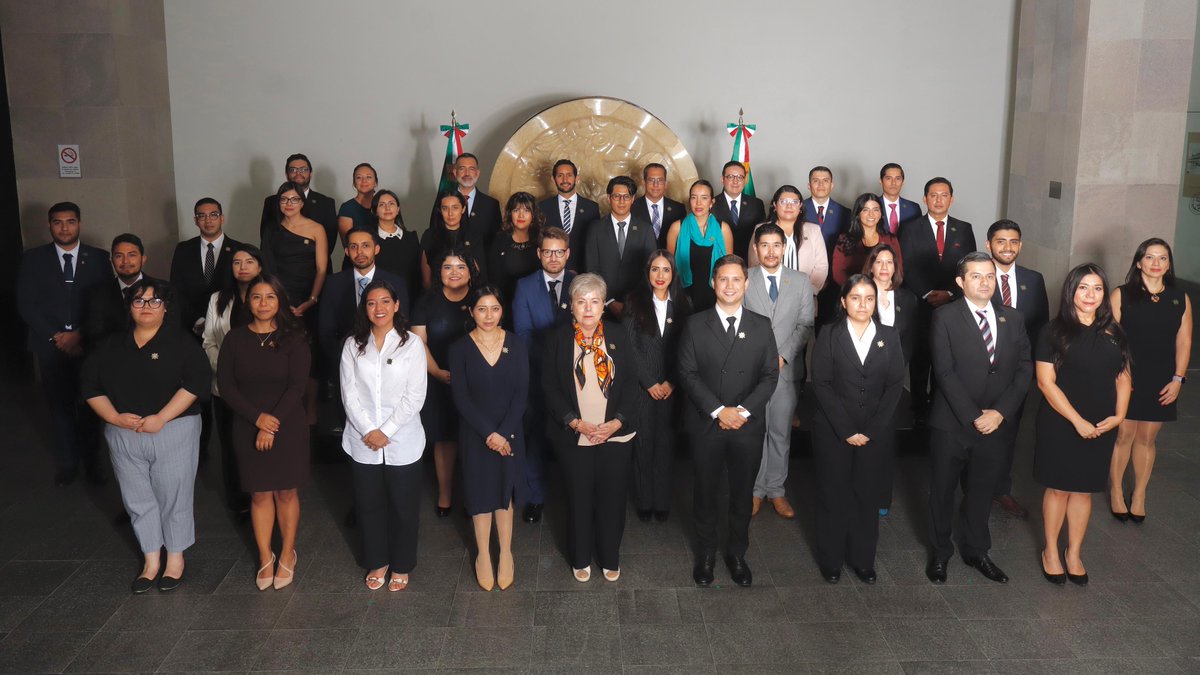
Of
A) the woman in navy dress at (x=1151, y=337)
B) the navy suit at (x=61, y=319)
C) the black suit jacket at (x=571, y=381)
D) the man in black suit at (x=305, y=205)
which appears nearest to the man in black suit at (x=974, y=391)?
the woman in navy dress at (x=1151, y=337)

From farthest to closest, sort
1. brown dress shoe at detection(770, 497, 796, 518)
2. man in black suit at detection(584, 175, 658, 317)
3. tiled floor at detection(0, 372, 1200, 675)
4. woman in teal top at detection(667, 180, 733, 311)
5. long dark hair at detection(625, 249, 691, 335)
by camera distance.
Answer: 1. woman in teal top at detection(667, 180, 733, 311)
2. man in black suit at detection(584, 175, 658, 317)
3. brown dress shoe at detection(770, 497, 796, 518)
4. long dark hair at detection(625, 249, 691, 335)
5. tiled floor at detection(0, 372, 1200, 675)

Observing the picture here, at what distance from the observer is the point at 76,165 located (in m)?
8.78

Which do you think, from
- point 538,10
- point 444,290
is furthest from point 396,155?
point 444,290

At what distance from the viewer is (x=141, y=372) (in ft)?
16.3

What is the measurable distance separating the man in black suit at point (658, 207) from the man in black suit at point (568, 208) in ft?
1.19

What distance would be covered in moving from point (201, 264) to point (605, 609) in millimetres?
3546

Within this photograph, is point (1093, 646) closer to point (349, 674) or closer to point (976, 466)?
point (976, 466)

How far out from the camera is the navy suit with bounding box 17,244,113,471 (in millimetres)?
6562

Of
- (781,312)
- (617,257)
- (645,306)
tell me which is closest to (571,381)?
(645,306)

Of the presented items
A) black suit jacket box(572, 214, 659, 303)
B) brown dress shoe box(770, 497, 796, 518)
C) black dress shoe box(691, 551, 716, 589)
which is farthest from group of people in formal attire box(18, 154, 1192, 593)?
black suit jacket box(572, 214, 659, 303)

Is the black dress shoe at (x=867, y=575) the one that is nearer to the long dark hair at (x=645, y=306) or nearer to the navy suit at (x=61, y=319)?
the long dark hair at (x=645, y=306)

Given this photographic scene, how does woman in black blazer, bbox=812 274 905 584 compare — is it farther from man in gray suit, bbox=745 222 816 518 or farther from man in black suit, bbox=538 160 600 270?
man in black suit, bbox=538 160 600 270

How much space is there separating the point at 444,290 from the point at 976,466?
2973 mm

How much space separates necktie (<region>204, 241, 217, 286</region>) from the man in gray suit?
342 cm
